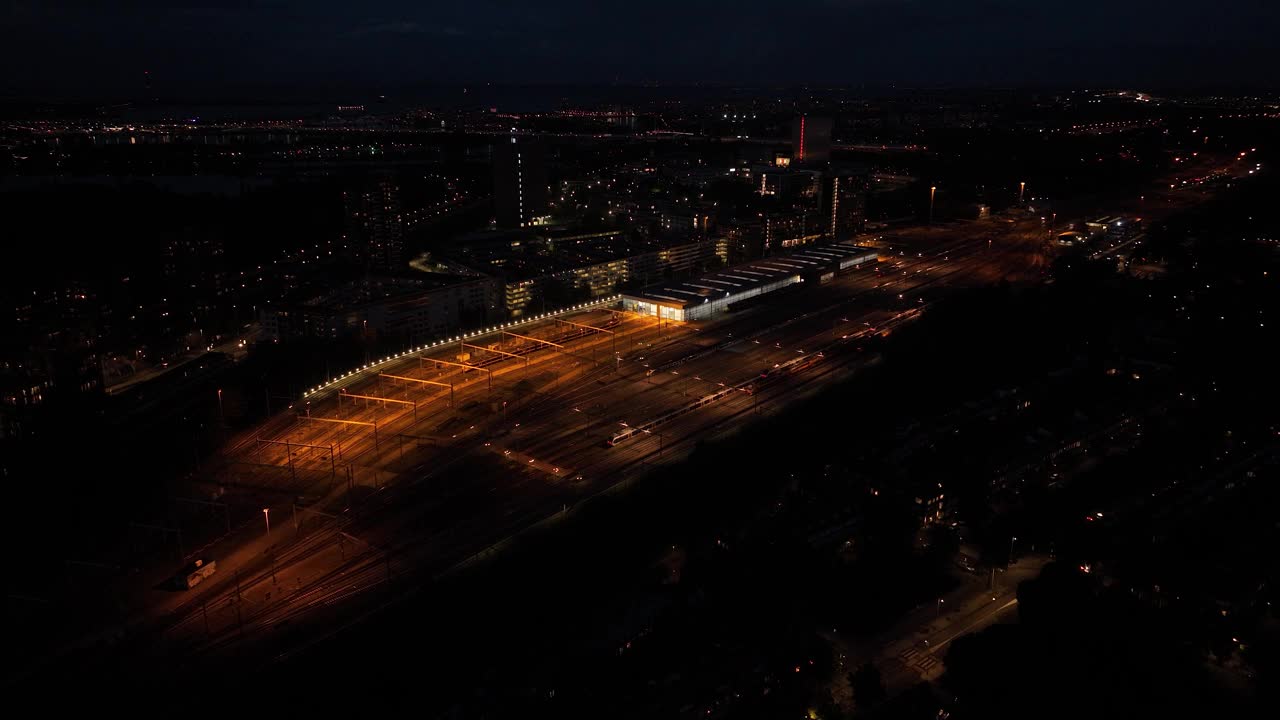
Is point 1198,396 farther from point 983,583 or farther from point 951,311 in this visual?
point 983,583

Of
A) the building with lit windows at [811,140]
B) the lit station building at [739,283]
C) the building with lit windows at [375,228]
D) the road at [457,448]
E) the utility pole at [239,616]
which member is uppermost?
the building with lit windows at [811,140]

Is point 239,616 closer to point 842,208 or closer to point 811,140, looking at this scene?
point 842,208

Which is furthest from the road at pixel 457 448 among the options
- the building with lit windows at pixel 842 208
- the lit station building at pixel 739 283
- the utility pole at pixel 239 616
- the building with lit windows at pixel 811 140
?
the building with lit windows at pixel 811 140

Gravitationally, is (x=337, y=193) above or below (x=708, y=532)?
above

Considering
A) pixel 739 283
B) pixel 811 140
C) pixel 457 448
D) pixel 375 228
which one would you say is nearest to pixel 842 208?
pixel 739 283

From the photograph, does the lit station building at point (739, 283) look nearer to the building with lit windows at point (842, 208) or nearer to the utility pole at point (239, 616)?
the building with lit windows at point (842, 208)

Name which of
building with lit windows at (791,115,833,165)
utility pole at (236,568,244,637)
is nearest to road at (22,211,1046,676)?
utility pole at (236,568,244,637)

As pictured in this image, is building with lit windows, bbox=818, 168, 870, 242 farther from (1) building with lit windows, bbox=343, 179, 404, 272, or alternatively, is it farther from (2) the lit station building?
(1) building with lit windows, bbox=343, 179, 404, 272

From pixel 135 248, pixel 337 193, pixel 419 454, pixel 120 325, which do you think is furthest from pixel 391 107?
pixel 419 454
